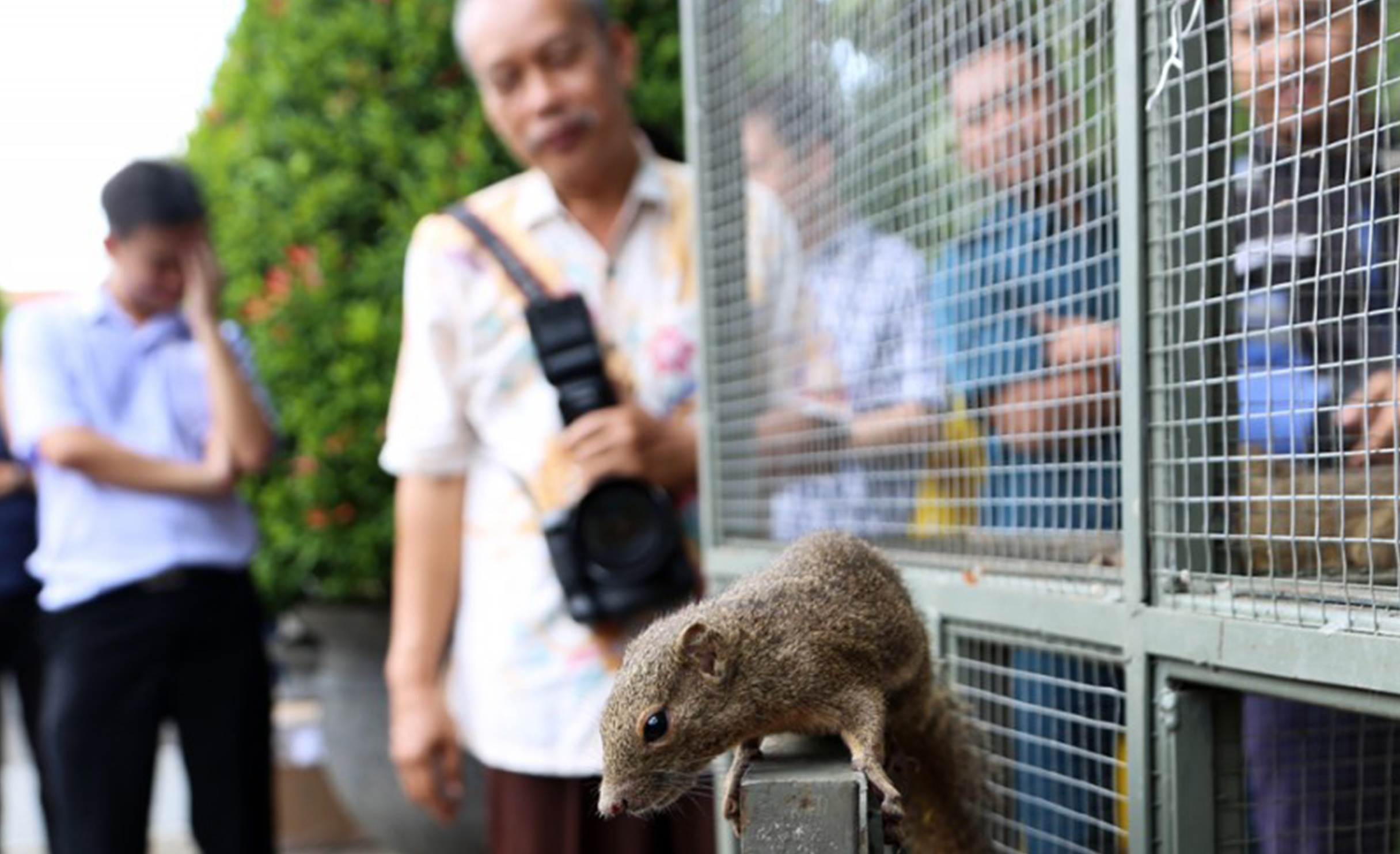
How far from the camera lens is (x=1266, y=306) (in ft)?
5.74

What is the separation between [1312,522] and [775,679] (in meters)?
0.66

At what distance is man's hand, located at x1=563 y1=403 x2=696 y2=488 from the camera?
2.76 meters

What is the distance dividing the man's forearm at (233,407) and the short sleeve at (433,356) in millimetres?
1083

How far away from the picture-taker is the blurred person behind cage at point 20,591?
4594 mm

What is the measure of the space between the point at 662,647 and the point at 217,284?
9.34 feet

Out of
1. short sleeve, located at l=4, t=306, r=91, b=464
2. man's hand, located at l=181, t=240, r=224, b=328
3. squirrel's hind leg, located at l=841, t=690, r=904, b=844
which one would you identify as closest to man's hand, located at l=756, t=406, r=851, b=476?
squirrel's hind leg, located at l=841, t=690, r=904, b=844

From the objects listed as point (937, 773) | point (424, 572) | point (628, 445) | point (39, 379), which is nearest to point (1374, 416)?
point (937, 773)

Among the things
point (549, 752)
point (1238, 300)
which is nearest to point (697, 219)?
point (549, 752)

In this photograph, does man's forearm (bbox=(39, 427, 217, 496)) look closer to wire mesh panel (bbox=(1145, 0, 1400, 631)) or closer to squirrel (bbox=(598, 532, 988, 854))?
squirrel (bbox=(598, 532, 988, 854))

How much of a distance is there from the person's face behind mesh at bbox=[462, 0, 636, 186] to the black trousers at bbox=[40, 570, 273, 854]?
1.64m

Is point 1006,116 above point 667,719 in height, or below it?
above

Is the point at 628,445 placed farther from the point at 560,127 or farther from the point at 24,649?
the point at 24,649

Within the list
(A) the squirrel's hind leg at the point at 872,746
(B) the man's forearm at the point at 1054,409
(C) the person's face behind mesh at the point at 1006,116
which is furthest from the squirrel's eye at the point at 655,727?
(C) the person's face behind mesh at the point at 1006,116

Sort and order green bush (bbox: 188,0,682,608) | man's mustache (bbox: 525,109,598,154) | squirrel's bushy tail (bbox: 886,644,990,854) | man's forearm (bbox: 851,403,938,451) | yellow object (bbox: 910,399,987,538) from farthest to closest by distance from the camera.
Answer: green bush (bbox: 188,0,682,608), man's mustache (bbox: 525,109,598,154), man's forearm (bbox: 851,403,938,451), yellow object (bbox: 910,399,987,538), squirrel's bushy tail (bbox: 886,644,990,854)
